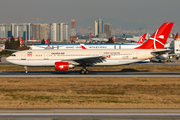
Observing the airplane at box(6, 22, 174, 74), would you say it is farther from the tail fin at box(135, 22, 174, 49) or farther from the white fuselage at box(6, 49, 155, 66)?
the tail fin at box(135, 22, 174, 49)

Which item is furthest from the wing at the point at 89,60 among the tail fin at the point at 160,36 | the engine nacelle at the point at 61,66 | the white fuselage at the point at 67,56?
the tail fin at the point at 160,36

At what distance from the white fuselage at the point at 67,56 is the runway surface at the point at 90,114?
21933 millimetres

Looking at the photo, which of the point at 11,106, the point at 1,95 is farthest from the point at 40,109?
the point at 1,95

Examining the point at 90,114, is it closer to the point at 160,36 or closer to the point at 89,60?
the point at 89,60

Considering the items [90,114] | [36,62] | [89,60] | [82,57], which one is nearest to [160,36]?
[89,60]

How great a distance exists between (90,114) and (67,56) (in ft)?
77.1

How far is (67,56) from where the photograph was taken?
39.0 m

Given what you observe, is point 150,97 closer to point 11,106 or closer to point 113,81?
point 113,81

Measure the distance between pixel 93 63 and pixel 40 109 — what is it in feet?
72.2

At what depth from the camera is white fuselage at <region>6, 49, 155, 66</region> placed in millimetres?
38875

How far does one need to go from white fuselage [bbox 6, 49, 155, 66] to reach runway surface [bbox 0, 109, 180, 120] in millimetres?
21933

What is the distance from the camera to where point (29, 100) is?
2112 cm

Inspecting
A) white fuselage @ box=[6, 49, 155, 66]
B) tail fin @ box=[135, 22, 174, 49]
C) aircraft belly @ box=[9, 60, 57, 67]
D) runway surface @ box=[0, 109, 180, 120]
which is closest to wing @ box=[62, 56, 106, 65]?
white fuselage @ box=[6, 49, 155, 66]

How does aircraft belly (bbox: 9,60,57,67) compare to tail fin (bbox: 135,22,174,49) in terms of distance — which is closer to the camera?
aircraft belly (bbox: 9,60,57,67)
